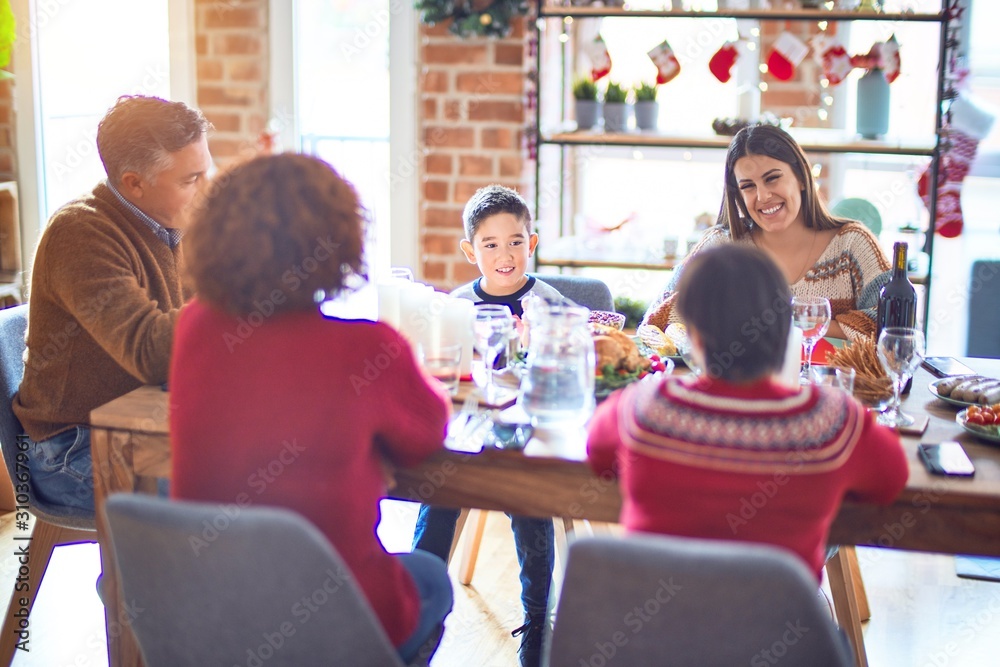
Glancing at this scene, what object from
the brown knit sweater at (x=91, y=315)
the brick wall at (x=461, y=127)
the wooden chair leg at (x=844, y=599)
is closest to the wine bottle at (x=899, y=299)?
the wooden chair leg at (x=844, y=599)

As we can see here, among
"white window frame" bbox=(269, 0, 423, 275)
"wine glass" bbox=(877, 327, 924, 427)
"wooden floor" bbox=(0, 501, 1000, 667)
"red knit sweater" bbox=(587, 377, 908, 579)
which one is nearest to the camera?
"red knit sweater" bbox=(587, 377, 908, 579)

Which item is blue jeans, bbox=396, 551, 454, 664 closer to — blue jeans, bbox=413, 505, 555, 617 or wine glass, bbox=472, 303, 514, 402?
wine glass, bbox=472, 303, 514, 402

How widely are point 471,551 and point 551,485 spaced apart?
118 centimetres

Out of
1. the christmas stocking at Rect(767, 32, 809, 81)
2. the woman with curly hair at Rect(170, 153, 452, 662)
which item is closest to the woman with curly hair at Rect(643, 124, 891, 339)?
the christmas stocking at Rect(767, 32, 809, 81)

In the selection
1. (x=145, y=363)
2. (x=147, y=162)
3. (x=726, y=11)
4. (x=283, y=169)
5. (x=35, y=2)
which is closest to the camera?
(x=283, y=169)

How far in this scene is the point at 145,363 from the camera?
188 centimetres

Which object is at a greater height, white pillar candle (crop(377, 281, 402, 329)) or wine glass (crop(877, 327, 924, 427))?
white pillar candle (crop(377, 281, 402, 329))

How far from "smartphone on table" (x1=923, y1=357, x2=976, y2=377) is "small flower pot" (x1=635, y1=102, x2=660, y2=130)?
1.55 meters

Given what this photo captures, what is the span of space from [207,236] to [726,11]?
91.4 inches

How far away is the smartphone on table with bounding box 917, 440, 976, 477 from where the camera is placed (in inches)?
57.3

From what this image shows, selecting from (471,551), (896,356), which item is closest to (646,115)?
(471,551)

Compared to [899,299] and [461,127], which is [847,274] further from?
[461,127]

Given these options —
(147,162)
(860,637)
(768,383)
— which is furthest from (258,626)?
(860,637)

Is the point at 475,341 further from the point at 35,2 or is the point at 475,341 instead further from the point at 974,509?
the point at 35,2
